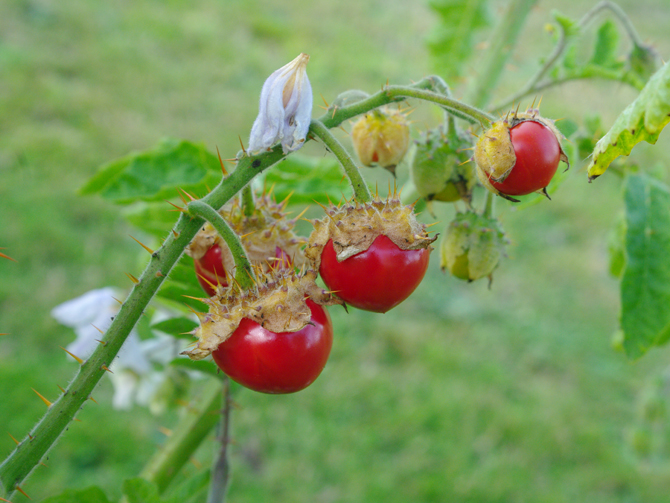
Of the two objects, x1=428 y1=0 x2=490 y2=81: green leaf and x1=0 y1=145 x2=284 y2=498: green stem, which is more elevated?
x1=428 y1=0 x2=490 y2=81: green leaf

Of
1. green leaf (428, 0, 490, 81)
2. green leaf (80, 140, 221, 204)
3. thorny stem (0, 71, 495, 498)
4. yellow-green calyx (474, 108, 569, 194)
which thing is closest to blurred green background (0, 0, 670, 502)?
green leaf (428, 0, 490, 81)

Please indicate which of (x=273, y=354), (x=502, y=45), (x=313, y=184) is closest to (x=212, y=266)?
(x=273, y=354)

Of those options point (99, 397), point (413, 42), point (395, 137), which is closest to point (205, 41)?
point (413, 42)

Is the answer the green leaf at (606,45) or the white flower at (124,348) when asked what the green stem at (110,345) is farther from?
the green leaf at (606,45)

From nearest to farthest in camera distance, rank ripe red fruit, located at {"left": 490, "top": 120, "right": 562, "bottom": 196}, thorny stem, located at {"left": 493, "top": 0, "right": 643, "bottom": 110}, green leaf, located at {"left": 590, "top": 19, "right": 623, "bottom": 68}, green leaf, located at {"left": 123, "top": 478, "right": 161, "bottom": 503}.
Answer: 1. ripe red fruit, located at {"left": 490, "top": 120, "right": 562, "bottom": 196}
2. green leaf, located at {"left": 123, "top": 478, "right": 161, "bottom": 503}
3. thorny stem, located at {"left": 493, "top": 0, "right": 643, "bottom": 110}
4. green leaf, located at {"left": 590, "top": 19, "right": 623, "bottom": 68}

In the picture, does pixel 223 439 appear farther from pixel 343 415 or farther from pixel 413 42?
pixel 413 42

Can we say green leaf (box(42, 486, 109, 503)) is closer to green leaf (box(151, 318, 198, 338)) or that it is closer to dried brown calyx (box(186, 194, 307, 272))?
green leaf (box(151, 318, 198, 338))
